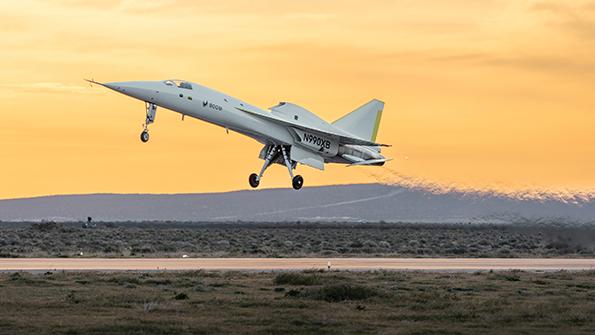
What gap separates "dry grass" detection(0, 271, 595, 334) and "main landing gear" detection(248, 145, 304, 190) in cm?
1117

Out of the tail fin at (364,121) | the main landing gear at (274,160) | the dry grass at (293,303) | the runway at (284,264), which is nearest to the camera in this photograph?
the dry grass at (293,303)

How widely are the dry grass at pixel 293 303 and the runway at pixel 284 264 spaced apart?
15.5ft

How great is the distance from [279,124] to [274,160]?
2279mm

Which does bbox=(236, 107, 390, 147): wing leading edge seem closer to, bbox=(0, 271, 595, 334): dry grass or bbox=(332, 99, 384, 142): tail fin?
bbox=(332, 99, 384, 142): tail fin

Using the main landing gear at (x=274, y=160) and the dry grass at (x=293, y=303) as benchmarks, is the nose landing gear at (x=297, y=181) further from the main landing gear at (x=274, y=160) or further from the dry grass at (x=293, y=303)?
the dry grass at (x=293, y=303)

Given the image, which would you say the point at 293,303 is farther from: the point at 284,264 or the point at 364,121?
the point at 364,121

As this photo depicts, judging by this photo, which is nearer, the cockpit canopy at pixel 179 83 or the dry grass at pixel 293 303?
the dry grass at pixel 293 303

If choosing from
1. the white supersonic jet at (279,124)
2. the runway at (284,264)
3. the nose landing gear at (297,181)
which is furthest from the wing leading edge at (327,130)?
the runway at (284,264)

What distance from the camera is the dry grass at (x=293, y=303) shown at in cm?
3359

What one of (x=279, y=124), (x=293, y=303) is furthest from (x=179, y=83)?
(x=293, y=303)

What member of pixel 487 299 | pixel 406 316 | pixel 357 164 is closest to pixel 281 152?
pixel 357 164

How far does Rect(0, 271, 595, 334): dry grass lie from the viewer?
33.6 metres

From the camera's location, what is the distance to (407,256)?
7144cm

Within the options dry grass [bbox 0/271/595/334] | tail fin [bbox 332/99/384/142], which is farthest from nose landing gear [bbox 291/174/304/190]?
dry grass [bbox 0/271/595/334]
